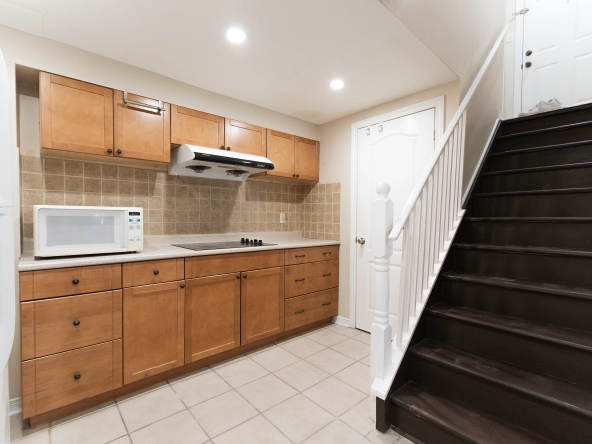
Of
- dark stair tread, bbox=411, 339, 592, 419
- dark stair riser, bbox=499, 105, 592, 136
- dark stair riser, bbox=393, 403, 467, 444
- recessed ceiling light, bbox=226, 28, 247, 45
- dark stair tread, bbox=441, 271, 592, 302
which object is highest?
recessed ceiling light, bbox=226, 28, 247, 45

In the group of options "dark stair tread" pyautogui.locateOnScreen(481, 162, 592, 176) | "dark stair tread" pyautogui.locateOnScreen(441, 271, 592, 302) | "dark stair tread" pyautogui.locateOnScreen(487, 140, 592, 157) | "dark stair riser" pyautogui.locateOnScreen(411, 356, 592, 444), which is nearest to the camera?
"dark stair riser" pyautogui.locateOnScreen(411, 356, 592, 444)

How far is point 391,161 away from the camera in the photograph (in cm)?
288

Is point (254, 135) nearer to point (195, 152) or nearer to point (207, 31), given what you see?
point (195, 152)

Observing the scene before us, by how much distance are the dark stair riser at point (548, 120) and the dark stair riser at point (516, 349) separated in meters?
1.98

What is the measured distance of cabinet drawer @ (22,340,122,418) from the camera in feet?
5.24

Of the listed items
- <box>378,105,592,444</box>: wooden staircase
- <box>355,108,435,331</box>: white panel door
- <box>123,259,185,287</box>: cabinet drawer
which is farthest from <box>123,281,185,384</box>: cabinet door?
<box>355,108,435,331</box>: white panel door

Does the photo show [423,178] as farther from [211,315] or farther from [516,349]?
[211,315]

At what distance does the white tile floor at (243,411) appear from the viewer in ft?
5.21

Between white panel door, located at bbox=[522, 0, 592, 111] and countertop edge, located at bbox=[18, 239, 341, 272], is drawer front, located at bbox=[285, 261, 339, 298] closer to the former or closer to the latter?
countertop edge, located at bbox=[18, 239, 341, 272]

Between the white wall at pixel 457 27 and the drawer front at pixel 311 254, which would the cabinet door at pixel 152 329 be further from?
the white wall at pixel 457 27

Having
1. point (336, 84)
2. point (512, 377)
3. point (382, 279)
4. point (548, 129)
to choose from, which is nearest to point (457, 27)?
point (336, 84)

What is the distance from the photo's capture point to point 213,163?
2471 mm

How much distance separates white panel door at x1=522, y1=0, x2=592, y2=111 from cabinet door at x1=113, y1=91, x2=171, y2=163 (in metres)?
3.66

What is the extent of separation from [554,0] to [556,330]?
11.2 feet
